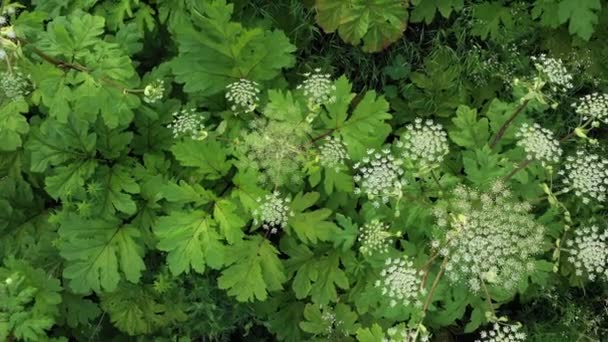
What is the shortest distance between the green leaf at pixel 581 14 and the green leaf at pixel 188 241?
256 cm

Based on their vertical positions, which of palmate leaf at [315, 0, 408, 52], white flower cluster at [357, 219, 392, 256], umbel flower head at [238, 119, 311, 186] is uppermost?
palmate leaf at [315, 0, 408, 52]

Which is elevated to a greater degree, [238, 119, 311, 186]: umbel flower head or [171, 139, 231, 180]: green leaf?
[238, 119, 311, 186]: umbel flower head

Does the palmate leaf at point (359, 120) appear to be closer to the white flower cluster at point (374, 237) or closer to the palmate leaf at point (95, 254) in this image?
the white flower cluster at point (374, 237)

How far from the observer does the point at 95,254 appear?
11.7ft

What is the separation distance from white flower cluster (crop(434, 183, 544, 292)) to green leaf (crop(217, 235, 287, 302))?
3.39ft

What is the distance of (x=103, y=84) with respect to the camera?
3.38 meters

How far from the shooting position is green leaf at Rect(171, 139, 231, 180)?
338cm

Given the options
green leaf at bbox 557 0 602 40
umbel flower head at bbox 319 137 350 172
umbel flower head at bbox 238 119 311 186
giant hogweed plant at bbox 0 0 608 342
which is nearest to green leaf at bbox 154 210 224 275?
giant hogweed plant at bbox 0 0 608 342

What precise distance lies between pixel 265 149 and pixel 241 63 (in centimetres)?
68

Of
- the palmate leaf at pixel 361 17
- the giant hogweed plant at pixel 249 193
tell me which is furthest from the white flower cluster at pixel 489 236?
the palmate leaf at pixel 361 17

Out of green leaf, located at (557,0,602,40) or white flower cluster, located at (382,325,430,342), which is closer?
white flower cluster, located at (382,325,430,342)

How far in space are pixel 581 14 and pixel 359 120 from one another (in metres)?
1.55

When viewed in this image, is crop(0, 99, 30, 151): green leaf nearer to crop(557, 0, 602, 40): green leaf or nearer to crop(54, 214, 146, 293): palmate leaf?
crop(54, 214, 146, 293): palmate leaf

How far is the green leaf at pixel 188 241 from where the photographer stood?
3307mm
